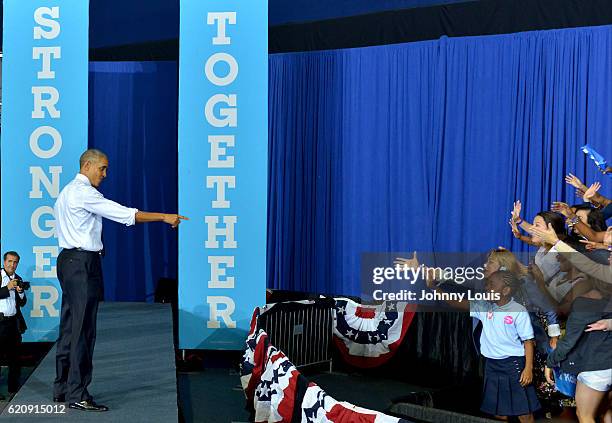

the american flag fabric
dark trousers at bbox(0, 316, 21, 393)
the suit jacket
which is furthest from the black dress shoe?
the american flag fabric

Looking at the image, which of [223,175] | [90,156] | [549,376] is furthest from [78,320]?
[223,175]

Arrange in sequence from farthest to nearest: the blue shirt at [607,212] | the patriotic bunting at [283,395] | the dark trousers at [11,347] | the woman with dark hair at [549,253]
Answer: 1. the dark trousers at [11,347]
2. the blue shirt at [607,212]
3. the woman with dark hair at [549,253]
4. the patriotic bunting at [283,395]

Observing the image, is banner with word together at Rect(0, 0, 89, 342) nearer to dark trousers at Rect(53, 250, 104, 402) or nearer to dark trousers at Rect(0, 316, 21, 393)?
dark trousers at Rect(0, 316, 21, 393)

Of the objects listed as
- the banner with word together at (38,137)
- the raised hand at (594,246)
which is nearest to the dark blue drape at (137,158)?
the banner with word together at (38,137)

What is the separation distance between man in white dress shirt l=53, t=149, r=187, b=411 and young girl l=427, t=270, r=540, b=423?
2.06 metres

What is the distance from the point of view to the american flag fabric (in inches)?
288

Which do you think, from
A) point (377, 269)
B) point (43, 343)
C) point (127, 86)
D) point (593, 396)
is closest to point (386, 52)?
point (377, 269)

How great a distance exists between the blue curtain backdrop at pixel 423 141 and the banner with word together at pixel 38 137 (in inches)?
140

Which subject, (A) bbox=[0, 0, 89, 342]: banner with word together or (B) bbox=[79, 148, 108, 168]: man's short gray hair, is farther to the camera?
(A) bbox=[0, 0, 89, 342]: banner with word together

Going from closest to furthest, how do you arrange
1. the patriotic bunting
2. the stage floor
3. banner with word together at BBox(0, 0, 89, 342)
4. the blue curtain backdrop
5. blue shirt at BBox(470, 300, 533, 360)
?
the patriotic bunting < the stage floor < blue shirt at BBox(470, 300, 533, 360) < banner with word together at BBox(0, 0, 89, 342) < the blue curtain backdrop

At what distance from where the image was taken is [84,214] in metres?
4.65

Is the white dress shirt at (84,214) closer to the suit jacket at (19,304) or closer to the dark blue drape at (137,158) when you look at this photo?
the suit jacket at (19,304)

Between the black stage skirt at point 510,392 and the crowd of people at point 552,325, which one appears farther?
the black stage skirt at point 510,392

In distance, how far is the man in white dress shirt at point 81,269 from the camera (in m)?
4.59
